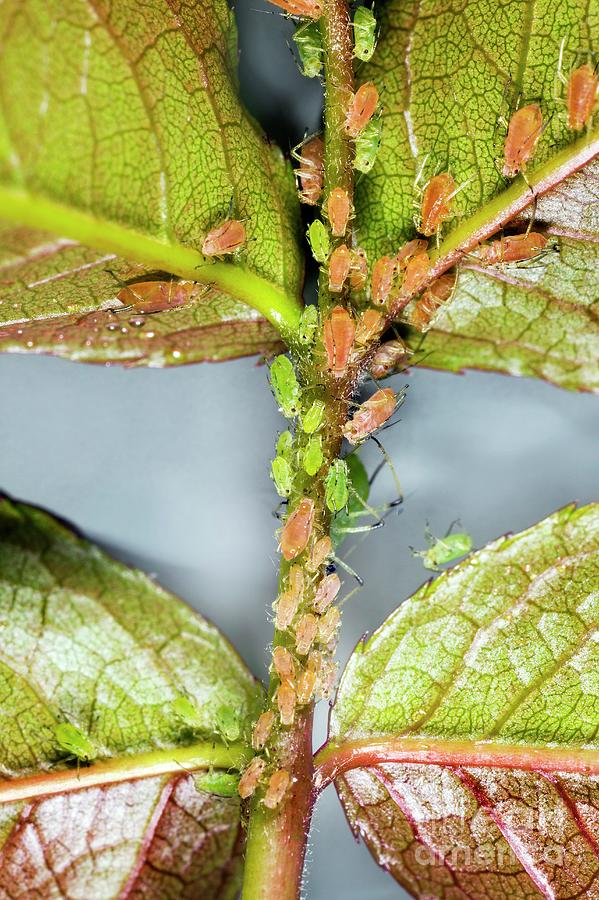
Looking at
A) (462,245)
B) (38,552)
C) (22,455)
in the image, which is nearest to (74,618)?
(38,552)

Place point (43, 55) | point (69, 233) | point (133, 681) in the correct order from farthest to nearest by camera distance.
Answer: point (133, 681)
point (69, 233)
point (43, 55)

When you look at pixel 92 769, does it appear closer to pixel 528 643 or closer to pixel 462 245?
pixel 528 643

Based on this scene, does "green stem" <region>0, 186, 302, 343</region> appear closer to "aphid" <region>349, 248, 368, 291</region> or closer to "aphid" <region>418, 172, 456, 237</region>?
"aphid" <region>349, 248, 368, 291</region>

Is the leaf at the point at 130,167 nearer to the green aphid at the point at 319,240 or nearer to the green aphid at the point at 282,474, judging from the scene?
the green aphid at the point at 319,240

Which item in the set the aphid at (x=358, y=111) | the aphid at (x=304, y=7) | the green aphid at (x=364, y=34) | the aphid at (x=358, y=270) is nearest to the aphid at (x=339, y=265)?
the aphid at (x=358, y=270)

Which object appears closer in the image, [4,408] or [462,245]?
[462,245]

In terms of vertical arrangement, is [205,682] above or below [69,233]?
below

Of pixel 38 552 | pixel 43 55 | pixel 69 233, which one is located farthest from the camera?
pixel 38 552

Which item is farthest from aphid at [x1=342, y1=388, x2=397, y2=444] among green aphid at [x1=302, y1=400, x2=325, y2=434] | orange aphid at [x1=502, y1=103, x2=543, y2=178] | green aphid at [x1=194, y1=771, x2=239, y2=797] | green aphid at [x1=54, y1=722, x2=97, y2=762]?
green aphid at [x1=54, y1=722, x2=97, y2=762]

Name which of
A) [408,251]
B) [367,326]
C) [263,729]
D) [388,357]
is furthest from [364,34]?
[263,729]
